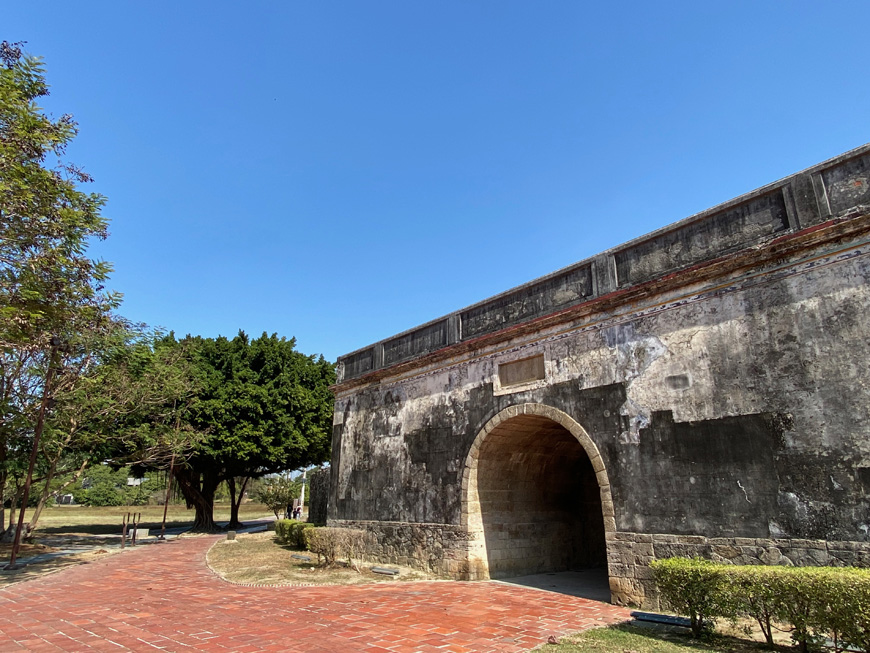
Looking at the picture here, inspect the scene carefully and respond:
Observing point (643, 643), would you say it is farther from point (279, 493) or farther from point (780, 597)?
point (279, 493)

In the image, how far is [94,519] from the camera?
1286 inches

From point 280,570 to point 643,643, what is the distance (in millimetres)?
8318

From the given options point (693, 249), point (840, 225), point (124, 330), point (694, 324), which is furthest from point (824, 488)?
point (124, 330)

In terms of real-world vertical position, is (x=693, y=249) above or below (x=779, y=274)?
above

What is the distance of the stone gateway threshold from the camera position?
6.26m

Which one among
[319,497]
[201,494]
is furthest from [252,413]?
[201,494]

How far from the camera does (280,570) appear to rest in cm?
1125

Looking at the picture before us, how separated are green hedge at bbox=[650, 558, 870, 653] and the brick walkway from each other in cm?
137

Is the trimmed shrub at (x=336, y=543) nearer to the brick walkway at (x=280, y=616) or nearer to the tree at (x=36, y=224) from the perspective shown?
the brick walkway at (x=280, y=616)

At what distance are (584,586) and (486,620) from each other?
347cm

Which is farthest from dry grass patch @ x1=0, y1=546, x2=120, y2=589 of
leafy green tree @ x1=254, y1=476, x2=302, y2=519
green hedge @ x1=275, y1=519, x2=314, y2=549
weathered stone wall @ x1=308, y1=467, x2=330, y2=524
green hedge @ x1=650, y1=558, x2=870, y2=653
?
green hedge @ x1=650, y1=558, x2=870, y2=653

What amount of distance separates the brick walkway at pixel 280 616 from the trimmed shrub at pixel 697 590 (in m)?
1.22

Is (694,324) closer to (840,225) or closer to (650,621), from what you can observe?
(840,225)

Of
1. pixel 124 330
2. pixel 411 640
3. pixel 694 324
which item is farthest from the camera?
pixel 124 330
